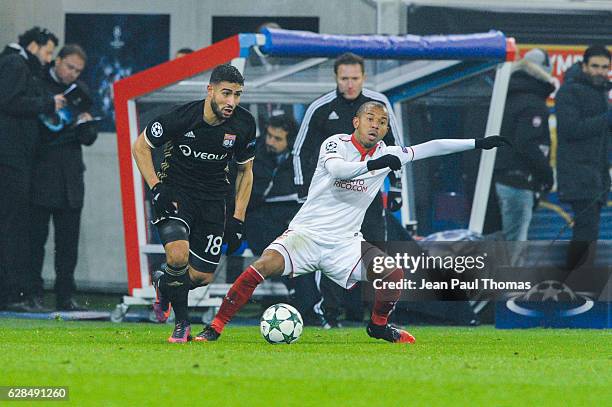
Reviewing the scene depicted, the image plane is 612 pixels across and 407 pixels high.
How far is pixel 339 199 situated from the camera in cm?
1050

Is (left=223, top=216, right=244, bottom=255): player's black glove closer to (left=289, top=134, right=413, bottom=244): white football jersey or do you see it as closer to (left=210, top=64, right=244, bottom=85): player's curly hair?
(left=289, top=134, right=413, bottom=244): white football jersey

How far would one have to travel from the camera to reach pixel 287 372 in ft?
24.8

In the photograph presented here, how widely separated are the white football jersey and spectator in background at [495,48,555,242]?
356cm

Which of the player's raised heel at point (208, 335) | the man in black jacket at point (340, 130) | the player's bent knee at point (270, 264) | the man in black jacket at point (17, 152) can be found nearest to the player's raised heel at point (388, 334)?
the player's bent knee at point (270, 264)

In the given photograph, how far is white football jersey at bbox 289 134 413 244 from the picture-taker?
411 inches

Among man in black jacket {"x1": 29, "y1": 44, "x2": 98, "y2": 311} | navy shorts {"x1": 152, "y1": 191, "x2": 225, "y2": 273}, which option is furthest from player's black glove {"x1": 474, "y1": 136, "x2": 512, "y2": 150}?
man in black jacket {"x1": 29, "y1": 44, "x2": 98, "y2": 311}

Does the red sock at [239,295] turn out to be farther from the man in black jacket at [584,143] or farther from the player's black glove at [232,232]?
the man in black jacket at [584,143]

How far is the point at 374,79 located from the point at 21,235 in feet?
12.4

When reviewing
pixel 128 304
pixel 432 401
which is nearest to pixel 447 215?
pixel 128 304

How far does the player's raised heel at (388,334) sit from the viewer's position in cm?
1041

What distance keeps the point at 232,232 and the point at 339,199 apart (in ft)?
2.70

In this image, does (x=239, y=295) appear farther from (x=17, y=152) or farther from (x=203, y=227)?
(x=17, y=152)

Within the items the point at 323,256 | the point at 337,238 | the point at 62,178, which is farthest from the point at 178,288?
the point at 62,178

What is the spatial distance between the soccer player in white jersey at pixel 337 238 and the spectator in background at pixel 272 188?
9.40 feet
